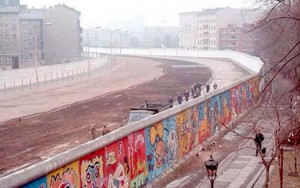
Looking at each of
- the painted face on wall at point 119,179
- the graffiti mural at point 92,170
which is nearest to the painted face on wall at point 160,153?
the painted face on wall at point 119,179

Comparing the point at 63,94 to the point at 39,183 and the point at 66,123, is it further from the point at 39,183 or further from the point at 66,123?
the point at 39,183

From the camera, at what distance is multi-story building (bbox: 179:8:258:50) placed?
160500 mm

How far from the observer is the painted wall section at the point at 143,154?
15.3m

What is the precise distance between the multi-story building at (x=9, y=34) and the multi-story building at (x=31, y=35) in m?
3.95

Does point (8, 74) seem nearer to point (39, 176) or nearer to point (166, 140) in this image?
point (166, 140)

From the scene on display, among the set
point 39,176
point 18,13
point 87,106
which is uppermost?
point 18,13

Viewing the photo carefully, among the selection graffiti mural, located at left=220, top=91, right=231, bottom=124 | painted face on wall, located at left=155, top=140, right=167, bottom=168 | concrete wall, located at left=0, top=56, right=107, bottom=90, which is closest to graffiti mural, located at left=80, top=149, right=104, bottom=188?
painted face on wall, located at left=155, top=140, right=167, bottom=168

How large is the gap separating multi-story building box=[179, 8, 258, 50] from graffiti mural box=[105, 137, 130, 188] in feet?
425

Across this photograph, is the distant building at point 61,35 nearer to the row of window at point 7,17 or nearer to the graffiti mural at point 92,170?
the row of window at point 7,17

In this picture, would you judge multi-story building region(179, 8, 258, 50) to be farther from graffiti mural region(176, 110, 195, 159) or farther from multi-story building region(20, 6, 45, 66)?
graffiti mural region(176, 110, 195, 159)

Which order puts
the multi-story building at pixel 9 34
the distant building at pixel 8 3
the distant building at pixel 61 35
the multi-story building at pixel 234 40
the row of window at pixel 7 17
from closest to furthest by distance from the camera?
the multi-story building at pixel 9 34
the row of window at pixel 7 17
the distant building at pixel 8 3
the distant building at pixel 61 35
the multi-story building at pixel 234 40

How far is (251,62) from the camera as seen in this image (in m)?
82.1

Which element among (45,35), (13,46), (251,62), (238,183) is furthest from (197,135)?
(45,35)

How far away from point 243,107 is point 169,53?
112 metres
